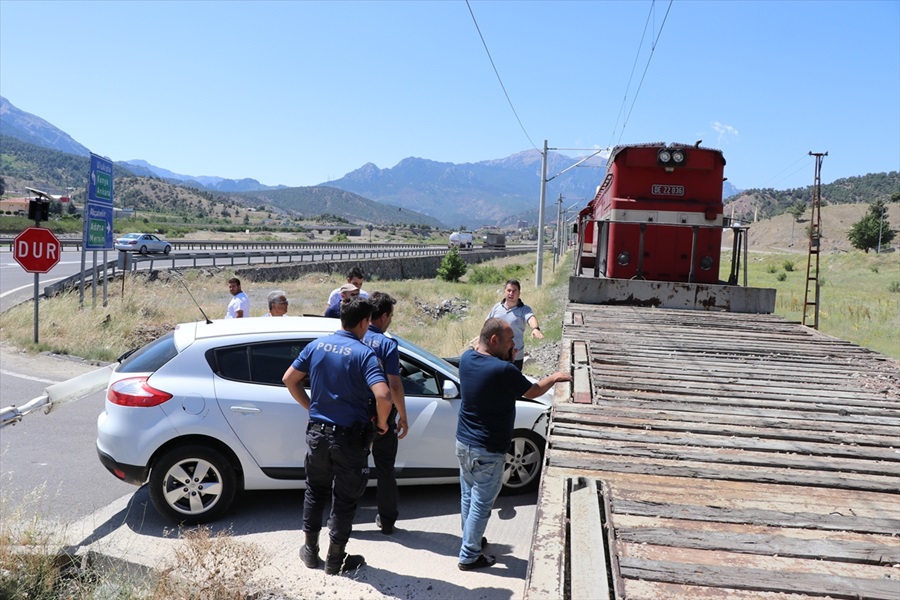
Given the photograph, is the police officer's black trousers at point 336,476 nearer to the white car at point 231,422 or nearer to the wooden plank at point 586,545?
the white car at point 231,422

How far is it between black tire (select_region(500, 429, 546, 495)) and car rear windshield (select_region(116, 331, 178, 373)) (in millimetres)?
3098

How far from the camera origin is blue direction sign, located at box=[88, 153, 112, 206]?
17375 millimetres

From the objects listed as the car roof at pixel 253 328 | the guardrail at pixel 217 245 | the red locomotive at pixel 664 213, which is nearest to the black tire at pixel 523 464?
the car roof at pixel 253 328

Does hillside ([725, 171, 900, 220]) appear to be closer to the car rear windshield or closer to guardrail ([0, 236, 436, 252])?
guardrail ([0, 236, 436, 252])

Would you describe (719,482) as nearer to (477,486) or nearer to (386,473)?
(477,486)

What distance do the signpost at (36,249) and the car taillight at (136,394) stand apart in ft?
30.6

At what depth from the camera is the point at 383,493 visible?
5.56 m

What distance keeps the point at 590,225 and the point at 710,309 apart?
7.58 meters

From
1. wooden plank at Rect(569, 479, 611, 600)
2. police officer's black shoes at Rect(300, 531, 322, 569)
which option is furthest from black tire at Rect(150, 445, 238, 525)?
wooden plank at Rect(569, 479, 611, 600)

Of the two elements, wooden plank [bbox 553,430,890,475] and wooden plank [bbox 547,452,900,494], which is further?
wooden plank [bbox 553,430,890,475]

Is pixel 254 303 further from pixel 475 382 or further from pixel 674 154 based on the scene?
pixel 475 382

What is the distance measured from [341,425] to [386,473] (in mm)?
903

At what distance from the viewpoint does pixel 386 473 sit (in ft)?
18.0

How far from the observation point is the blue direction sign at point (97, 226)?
17.4m
